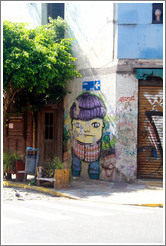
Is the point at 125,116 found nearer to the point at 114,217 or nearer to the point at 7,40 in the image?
the point at 7,40

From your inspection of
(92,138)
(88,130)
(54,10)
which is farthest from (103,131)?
(54,10)

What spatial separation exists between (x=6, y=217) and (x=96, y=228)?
200 cm

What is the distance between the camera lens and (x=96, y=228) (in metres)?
7.27

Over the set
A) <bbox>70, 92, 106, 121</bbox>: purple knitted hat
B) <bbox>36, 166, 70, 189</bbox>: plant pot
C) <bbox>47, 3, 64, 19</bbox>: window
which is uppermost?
<bbox>47, 3, 64, 19</bbox>: window

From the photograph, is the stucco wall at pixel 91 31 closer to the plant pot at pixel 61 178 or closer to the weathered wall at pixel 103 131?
the weathered wall at pixel 103 131

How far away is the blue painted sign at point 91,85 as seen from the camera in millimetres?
15109

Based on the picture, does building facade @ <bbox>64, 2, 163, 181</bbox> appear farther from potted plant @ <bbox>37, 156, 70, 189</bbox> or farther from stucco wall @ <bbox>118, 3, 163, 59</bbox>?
potted plant @ <bbox>37, 156, 70, 189</bbox>

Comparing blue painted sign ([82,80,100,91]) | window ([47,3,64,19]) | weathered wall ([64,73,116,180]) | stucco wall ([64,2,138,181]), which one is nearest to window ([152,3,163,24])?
stucco wall ([64,2,138,181])

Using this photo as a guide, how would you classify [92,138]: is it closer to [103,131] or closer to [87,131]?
[87,131]

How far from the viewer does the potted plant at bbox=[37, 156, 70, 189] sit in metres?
12.3

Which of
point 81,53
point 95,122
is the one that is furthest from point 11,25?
point 95,122

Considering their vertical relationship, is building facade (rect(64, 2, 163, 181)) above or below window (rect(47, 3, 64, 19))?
below

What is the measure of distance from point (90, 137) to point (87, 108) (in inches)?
45.8

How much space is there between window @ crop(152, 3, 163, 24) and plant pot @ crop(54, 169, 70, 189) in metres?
6.37
